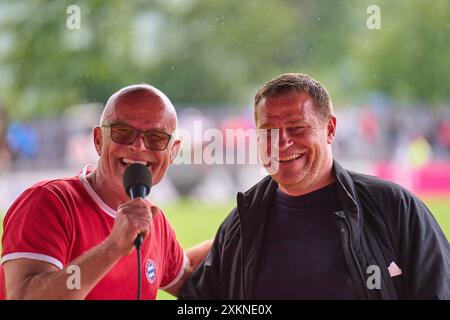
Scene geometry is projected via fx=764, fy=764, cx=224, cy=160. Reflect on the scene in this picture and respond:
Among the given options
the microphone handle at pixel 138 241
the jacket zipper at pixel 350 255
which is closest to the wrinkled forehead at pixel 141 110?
the microphone handle at pixel 138 241

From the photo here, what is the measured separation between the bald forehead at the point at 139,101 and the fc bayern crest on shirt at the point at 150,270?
0.39 m

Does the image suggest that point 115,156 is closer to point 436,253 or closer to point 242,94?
point 436,253

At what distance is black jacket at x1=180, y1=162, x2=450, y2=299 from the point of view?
1.89m

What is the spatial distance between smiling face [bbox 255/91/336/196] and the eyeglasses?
0.28 metres

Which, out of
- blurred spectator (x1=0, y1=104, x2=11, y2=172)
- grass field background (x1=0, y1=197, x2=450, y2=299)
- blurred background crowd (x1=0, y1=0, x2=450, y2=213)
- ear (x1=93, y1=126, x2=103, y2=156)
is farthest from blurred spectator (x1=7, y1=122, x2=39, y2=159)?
ear (x1=93, y1=126, x2=103, y2=156)

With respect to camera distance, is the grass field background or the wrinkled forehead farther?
the grass field background

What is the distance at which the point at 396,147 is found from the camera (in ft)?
42.2

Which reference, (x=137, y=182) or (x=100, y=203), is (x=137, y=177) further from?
(x=100, y=203)

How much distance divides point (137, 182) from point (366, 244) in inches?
24.1

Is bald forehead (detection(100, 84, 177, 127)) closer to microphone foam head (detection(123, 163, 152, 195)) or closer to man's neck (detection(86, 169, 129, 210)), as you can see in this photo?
man's neck (detection(86, 169, 129, 210))
